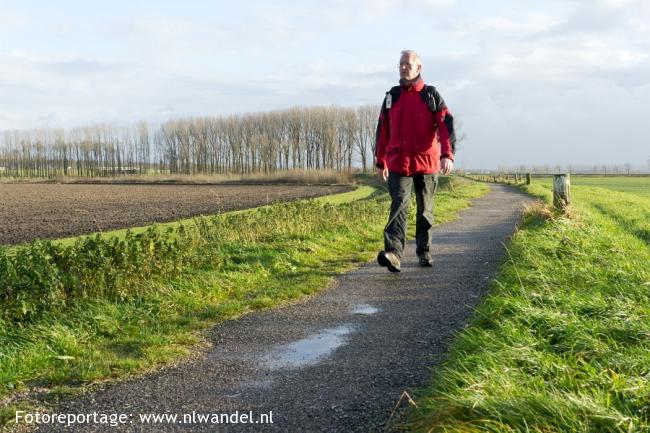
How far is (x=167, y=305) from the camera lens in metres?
6.39

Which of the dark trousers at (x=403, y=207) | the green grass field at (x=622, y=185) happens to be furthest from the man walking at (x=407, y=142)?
the green grass field at (x=622, y=185)

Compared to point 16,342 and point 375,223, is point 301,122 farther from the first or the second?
point 16,342

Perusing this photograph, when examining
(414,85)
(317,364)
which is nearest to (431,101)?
(414,85)

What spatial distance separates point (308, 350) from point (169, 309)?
2.10m

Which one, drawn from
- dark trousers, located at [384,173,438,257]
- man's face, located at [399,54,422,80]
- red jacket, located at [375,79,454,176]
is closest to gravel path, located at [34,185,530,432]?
dark trousers, located at [384,173,438,257]

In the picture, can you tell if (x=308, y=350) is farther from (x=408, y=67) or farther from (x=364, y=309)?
(x=408, y=67)

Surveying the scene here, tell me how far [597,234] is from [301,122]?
10405 cm

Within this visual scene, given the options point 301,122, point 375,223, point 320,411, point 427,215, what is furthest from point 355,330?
point 301,122

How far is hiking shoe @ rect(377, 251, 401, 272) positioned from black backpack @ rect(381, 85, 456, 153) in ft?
5.01

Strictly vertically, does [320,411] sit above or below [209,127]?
below

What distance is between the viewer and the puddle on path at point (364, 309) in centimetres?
593

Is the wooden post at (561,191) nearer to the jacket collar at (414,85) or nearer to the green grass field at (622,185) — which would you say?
the jacket collar at (414,85)

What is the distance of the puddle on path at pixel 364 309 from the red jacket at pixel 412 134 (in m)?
2.17

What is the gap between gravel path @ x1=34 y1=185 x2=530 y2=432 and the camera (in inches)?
139
